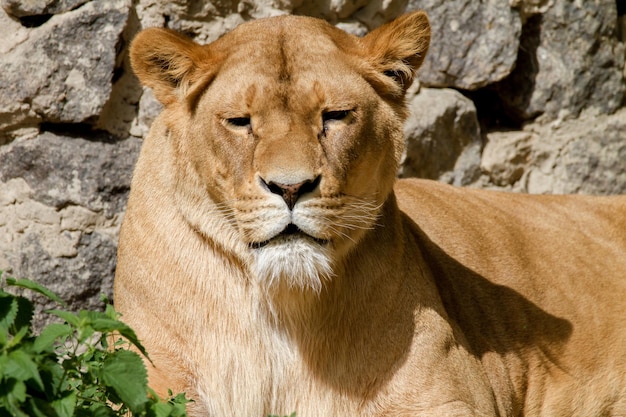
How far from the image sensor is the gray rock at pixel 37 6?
368cm

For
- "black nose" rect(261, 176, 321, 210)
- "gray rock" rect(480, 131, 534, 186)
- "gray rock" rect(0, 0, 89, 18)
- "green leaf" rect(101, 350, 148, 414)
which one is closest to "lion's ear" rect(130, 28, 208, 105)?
"black nose" rect(261, 176, 321, 210)

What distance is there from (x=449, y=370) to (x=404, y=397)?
17cm

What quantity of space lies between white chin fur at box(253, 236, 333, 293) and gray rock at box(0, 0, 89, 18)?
1529 millimetres

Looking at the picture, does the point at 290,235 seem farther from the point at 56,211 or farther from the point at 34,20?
the point at 34,20

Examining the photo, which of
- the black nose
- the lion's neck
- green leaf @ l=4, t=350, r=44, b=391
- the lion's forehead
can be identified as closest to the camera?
green leaf @ l=4, t=350, r=44, b=391

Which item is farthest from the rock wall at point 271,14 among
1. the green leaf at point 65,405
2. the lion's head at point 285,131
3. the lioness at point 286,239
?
the green leaf at point 65,405

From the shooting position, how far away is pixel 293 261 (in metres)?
2.56

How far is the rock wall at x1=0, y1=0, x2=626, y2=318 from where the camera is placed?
12.1ft

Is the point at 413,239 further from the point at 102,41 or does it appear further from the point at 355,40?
the point at 102,41

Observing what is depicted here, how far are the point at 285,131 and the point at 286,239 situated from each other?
0.28 m

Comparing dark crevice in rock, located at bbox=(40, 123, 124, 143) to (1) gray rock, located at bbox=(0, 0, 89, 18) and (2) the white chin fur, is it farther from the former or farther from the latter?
(2) the white chin fur

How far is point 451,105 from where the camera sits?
4.36 metres

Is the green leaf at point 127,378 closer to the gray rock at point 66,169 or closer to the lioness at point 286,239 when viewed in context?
the lioness at point 286,239

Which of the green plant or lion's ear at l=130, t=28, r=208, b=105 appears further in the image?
lion's ear at l=130, t=28, r=208, b=105
